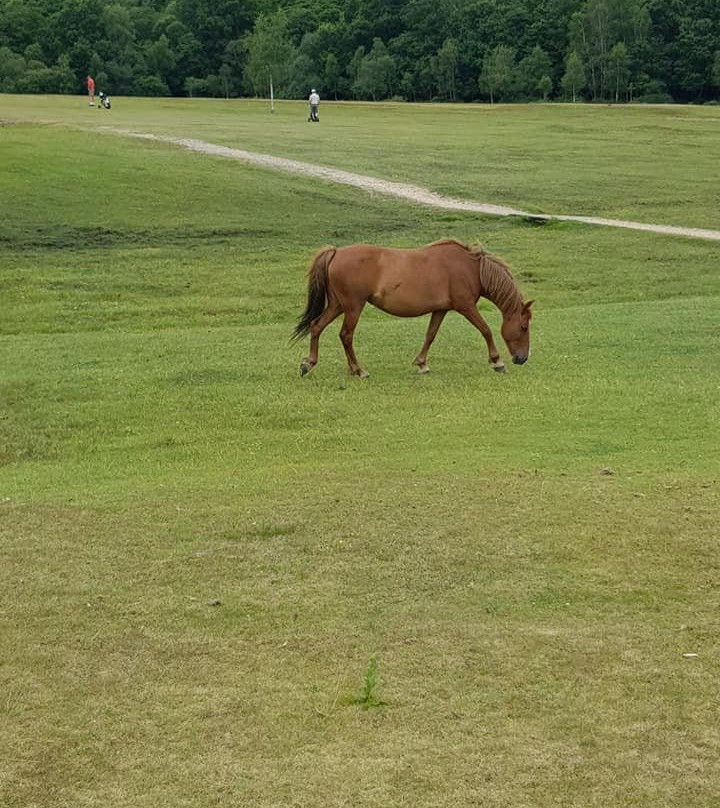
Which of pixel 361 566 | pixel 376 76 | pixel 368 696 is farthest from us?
pixel 376 76

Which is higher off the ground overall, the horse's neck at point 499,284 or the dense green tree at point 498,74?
the dense green tree at point 498,74

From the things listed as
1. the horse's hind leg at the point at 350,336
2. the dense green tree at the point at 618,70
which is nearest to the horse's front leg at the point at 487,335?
the horse's hind leg at the point at 350,336

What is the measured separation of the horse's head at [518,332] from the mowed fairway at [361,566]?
10.2 inches

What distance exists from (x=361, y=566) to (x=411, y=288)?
7560 millimetres

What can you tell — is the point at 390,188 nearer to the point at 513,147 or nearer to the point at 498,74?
the point at 513,147

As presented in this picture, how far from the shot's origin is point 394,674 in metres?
Answer: 6.86

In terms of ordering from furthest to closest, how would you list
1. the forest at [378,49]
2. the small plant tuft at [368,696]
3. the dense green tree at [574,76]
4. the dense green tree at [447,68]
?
1. the dense green tree at [447,68]
2. the forest at [378,49]
3. the dense green tree at [574,76]
4. the small plant tuft at [368,696]

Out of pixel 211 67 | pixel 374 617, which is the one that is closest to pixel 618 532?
pixel 374 617

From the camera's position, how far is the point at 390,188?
36.4 m

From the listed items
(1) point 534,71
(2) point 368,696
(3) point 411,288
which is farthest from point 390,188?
(1) point 534,71

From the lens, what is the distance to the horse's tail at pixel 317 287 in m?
15.4

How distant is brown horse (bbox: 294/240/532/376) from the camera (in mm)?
15508

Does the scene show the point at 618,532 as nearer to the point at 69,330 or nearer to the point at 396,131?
the point at 69,330

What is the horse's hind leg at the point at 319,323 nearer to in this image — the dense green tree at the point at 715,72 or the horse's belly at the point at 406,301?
the horse's belly at the point at 406,301
